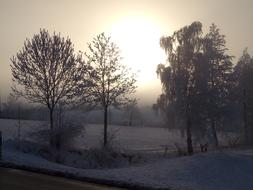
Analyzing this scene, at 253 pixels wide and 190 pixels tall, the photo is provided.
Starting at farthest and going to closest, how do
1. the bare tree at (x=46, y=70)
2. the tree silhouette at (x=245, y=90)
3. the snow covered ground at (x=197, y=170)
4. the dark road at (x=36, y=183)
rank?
the tree silhouette at (x=245, y=90) → the bare tree at (x=46, y=70) → the snow covered ground at (x=197, y=170) → the dark road at (x=36, y=183)

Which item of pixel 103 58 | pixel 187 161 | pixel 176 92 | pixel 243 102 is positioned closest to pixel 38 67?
pixel 103 58

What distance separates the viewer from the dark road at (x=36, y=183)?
1513cm

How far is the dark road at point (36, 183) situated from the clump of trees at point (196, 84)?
1298 inches

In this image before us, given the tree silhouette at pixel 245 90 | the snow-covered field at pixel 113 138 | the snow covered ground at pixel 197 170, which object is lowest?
the snow covered ground at pixel 197 170

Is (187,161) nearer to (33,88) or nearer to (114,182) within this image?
(114,182)

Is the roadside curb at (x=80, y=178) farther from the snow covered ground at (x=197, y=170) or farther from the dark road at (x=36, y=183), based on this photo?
the snow covered ground at (x=197, y=170)

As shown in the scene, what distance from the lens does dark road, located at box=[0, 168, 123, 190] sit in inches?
596

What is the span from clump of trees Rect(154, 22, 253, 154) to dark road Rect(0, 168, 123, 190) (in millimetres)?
32961

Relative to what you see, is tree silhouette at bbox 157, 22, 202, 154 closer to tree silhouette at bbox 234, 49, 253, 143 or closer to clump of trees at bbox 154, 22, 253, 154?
clump of trees at bbox 154, 22, 253, 154

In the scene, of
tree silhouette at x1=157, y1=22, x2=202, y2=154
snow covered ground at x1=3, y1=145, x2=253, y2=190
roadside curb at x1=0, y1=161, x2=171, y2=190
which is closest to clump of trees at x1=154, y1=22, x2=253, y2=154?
tree silhouette at x1=157, y1=22, x2=202, y2=154

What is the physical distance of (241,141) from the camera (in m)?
57.7

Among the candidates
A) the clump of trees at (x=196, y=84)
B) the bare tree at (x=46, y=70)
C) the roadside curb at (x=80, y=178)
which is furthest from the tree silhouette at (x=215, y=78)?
the roadside curb at (x=80, y=178)

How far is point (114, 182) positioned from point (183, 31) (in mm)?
39319

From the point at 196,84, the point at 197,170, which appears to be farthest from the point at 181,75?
the point at 197,170
